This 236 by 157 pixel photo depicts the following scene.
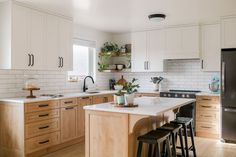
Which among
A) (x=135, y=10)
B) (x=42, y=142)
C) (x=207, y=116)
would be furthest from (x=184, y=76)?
(x=42, y=142)

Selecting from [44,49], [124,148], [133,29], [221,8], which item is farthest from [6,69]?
[221,8]

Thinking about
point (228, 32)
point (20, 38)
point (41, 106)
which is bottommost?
point (41, 106)

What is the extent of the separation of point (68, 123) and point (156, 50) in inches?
112

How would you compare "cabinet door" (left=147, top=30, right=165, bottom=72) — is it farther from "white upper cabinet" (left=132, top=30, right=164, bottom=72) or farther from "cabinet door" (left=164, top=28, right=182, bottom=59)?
"cabinet door" (left=164, top=28, right=182, bottom=59)

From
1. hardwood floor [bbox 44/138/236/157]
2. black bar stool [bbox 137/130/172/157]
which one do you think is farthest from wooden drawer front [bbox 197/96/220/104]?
black bar stool [bbox 137/130/172/157]

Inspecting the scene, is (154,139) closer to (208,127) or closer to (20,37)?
(20,37)

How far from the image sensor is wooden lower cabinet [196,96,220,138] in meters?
5.25

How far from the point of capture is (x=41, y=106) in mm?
4129

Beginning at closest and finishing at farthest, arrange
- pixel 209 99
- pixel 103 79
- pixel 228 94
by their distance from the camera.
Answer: pixel 228 94, pixel 209 99, pixel 103 79

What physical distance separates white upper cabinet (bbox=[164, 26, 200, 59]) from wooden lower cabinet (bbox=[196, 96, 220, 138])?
1058 millimetres

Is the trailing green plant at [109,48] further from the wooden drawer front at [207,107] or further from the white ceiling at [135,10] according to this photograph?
the wooden drawer front at [207,107]

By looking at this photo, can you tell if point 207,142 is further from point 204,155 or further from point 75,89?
point 75,89

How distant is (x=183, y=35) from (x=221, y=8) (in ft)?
4.81

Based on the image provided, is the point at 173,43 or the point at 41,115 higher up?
the point at 173,43
